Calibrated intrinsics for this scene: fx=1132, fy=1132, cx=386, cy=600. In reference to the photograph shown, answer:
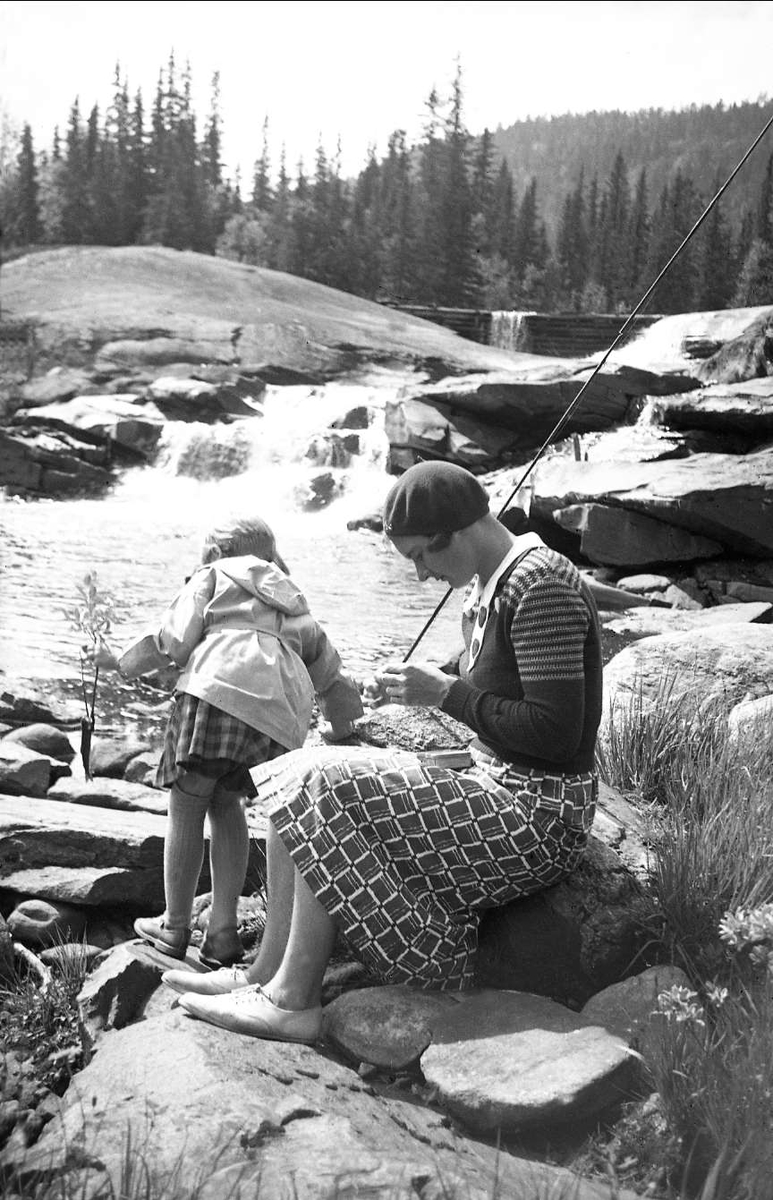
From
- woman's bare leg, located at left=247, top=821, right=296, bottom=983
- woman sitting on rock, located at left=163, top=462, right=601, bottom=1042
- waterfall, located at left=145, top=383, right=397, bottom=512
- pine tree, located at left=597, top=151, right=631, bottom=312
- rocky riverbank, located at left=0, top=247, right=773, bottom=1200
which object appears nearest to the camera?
rocky riverbank, located at left=0, top=247, right=773, bottom=1200

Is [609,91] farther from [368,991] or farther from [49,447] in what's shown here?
[368,991]

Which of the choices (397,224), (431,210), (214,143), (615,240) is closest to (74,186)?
(214,143)

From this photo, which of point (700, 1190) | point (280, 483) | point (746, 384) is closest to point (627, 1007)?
point (700, 1190)

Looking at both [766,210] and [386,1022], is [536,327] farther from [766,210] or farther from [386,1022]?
[386,1022]

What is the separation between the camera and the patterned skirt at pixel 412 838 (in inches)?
84.3

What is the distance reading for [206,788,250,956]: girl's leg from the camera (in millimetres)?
2740

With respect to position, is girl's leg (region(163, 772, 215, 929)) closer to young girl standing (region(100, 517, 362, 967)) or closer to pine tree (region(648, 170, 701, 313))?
young girl standing (region(100, 517, 362, 967))

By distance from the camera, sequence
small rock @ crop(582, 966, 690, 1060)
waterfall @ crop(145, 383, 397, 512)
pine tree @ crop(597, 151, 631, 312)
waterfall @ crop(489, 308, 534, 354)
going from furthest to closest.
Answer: waterfall @ crop(145, 383, 397, 512) < waterfall @ crop(489, 308, 534, 354) < pine tree @ crop(597, 151, 631, 312) < small rock @ crop(582, 966, 690, 1060)

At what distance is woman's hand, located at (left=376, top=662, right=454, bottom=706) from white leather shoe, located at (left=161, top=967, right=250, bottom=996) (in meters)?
0.67

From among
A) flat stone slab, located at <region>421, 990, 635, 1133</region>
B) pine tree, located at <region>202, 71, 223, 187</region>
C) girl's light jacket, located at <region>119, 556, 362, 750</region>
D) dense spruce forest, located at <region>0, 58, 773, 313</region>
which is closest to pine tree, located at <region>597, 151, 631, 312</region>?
dense spruce forest, located at <region>0, 58, 773, 313</region>

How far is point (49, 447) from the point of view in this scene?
18.0 ft

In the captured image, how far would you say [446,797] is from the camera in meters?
2.16

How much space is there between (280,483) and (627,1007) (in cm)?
543

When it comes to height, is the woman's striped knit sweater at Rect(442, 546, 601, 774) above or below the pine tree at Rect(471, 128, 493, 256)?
below
